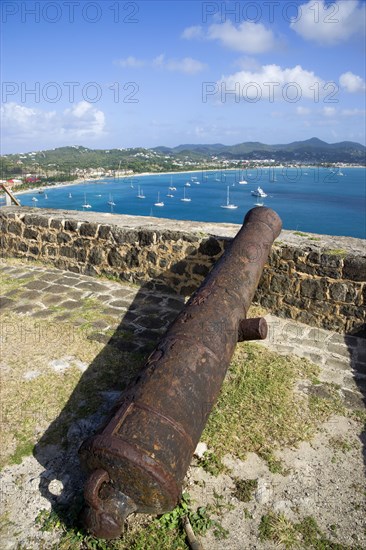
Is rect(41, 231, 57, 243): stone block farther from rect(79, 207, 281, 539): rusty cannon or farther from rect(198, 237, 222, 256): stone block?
rect(79, 207, 281, 539): rusty cannon

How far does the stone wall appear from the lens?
492 cm

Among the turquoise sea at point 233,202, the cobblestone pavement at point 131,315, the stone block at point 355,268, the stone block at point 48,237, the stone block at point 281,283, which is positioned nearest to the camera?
the cobblestone pavement at point 131,315

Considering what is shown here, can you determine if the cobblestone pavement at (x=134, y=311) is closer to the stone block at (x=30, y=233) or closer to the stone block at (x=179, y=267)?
the stone block at (x=179, y=267)

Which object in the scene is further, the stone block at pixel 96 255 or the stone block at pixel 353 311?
the stone block at pixel 96 255

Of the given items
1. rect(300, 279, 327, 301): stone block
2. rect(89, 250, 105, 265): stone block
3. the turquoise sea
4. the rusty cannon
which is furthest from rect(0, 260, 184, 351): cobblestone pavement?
the turquoise sea

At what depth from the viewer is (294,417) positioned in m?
3.26

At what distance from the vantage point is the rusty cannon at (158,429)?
185 centimetres

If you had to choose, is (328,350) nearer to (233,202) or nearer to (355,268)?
(355,268)

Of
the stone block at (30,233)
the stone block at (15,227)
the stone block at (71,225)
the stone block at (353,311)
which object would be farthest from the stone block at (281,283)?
the stone block at (15,227)

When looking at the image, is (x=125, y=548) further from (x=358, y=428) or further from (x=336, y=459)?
(x=358, y=428)

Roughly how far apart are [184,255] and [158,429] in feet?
14.0

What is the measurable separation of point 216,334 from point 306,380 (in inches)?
68.5

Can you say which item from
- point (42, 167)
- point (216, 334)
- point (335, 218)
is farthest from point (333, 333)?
point (42, 167)

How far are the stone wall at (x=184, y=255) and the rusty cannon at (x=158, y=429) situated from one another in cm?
276
